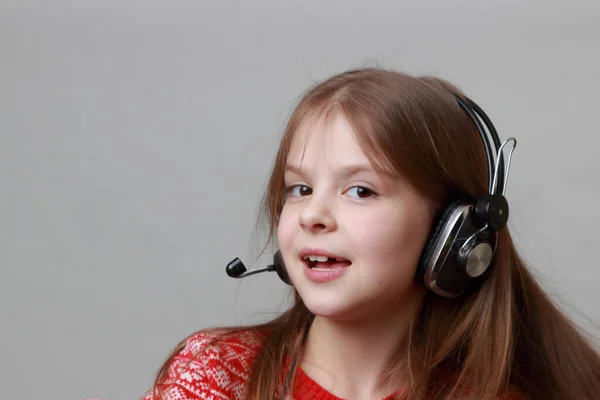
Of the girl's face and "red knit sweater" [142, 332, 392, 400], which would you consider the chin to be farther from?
"red knit sweater" [142, 332, 392, 400]

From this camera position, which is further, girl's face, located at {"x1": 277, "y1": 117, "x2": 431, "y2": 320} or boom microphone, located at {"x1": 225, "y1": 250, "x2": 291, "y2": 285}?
boom microphone, located at {"x1": 225, "y1": 250, "x2": 291, "y2": 285}

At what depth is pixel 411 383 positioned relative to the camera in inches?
82.2

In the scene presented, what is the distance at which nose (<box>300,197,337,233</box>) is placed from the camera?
1.94 meters

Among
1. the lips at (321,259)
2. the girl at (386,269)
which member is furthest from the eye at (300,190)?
the lips at (321,259)

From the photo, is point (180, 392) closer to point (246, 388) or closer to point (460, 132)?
point (246, 388)

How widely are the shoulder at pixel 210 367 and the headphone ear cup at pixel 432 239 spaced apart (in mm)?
375

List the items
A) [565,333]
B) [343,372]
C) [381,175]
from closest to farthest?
1. [381,175]
2. [343,372]
3. [565,333]

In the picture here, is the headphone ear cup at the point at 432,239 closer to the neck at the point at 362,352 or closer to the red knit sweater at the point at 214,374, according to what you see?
the neck at the point at 362,352

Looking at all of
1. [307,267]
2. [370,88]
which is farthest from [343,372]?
[370,88]

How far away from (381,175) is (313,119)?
0.56ft

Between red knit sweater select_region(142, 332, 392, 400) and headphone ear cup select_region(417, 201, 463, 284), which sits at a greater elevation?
headphone ear cup select_region(417, 201, 463, 284)


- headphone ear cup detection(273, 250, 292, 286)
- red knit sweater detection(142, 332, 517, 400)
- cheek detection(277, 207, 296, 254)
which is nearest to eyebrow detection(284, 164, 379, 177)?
cheek detection(277, 207, 296, 254)

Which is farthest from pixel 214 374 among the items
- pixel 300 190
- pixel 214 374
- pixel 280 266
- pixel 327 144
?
pixel 327 144

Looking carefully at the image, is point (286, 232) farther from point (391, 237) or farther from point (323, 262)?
point (391, 237)
